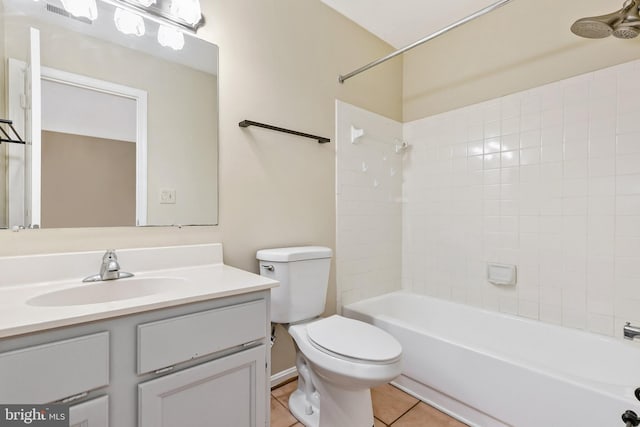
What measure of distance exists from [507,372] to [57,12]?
2404 millimetres

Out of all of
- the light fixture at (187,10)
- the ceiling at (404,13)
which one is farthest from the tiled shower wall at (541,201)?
the light fixture at (187,10)

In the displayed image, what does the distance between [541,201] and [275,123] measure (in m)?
1.69

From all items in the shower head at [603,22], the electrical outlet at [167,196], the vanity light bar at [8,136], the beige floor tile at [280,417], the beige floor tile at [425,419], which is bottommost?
the beige floor tile at [425,419]

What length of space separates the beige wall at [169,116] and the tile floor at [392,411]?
3.49 feet

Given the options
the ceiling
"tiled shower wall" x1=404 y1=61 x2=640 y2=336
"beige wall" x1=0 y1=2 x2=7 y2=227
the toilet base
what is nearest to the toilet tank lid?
the toilet base

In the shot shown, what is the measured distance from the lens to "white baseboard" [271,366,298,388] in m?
1.83

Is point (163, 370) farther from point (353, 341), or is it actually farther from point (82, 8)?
point (82, 8)

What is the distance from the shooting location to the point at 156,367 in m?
0.93

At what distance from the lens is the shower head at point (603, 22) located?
1.30 meters

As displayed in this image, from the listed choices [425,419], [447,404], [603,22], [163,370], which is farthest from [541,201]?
[163,370]

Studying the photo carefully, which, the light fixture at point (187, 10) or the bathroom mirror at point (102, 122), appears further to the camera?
the light fixture at point (187, 10)

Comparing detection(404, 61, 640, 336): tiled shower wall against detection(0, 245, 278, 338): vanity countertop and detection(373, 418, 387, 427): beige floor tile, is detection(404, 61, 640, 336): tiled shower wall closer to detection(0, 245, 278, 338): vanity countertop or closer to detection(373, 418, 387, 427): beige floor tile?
detection(373, 418, 387, 427): beige floor tile

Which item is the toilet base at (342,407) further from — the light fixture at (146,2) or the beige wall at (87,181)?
the light fixture at (146,2)

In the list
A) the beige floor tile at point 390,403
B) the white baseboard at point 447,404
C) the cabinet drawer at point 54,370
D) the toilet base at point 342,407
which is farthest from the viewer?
the beige floor tile at point 390,403
